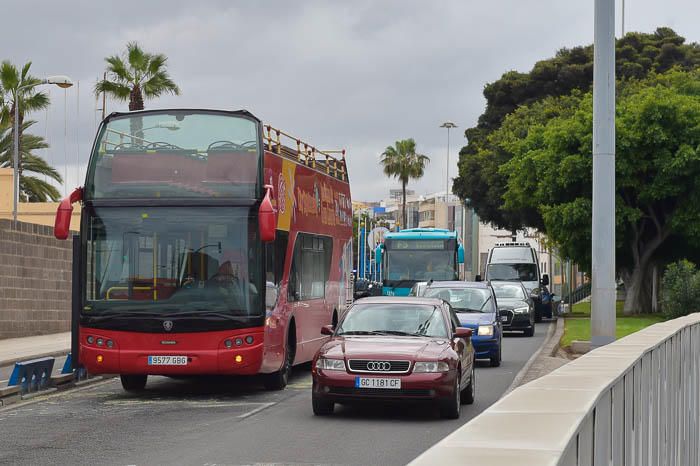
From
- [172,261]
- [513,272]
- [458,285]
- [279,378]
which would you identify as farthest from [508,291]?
[172,261]

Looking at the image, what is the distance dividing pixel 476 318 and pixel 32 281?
13820 millimetres

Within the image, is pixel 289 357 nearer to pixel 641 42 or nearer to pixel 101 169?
pixel 101 169

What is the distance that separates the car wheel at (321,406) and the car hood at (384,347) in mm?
538

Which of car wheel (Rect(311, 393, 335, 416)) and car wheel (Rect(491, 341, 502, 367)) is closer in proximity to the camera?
car wheel (Rect(311, 393, 335, 416))

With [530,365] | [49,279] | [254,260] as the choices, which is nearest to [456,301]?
[530,365]

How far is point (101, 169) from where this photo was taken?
1705 cm

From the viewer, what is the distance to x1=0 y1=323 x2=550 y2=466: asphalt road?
11336mm

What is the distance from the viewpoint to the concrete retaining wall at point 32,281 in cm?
3081

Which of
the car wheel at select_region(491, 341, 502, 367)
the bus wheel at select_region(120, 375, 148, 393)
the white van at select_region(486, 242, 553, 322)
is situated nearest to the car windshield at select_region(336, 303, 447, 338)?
the bus wheel at select_region(120, 375, 148, 393)

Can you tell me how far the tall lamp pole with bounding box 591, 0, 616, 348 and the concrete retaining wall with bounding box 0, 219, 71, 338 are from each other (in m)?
16.6

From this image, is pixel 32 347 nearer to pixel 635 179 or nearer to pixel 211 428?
pixel 211 428

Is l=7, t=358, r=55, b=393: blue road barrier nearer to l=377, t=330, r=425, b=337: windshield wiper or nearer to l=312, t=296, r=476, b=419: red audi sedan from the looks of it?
l=312, t=296, r=476, b=419: red audi sedan

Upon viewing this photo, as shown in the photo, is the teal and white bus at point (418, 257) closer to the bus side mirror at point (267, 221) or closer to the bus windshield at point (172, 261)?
the bus windshield at point (172, 261)

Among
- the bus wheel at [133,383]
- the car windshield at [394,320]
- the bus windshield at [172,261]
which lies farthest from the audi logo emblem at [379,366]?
the bus wheel at [133,383]
